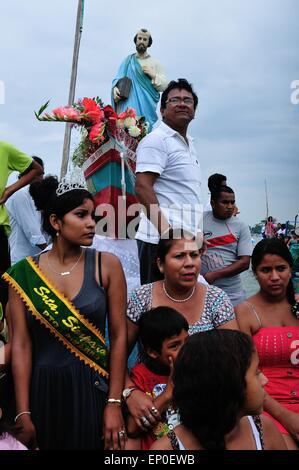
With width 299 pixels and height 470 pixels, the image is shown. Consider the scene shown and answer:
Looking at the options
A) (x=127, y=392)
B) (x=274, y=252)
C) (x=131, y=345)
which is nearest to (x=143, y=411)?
(x=127, y=392)

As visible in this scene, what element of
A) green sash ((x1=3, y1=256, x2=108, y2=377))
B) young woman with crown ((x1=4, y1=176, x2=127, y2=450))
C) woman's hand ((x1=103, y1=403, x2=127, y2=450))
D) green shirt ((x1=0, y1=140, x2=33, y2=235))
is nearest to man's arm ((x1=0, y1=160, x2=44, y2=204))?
green shirt ((x1=0, y1=140, x2=33, y2=235))

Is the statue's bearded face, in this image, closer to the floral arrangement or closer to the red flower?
the floral arrangement

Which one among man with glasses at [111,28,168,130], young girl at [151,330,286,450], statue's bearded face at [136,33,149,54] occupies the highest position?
statue's bearded face at [136,33,149,54]

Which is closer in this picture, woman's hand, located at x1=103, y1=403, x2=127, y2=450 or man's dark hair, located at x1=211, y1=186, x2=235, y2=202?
woman's hand, located at x1=103, y1=403, x2=127, y2=450

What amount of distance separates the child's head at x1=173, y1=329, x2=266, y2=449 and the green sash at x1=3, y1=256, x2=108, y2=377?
0.82m

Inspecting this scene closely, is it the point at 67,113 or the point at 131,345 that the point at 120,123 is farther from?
the point at 131,345

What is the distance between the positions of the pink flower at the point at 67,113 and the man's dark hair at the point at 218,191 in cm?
142

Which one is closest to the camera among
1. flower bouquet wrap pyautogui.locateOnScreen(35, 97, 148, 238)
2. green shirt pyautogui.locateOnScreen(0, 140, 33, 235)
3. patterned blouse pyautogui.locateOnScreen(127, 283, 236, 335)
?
patterned blouse pyautogui.locateOnScreen(127, 283, 236, 335)

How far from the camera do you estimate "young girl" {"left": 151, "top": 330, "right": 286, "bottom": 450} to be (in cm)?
189

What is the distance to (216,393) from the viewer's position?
188 centimetres

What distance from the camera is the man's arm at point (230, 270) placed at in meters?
4.65

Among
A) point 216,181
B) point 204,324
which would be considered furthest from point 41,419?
point 216,181
